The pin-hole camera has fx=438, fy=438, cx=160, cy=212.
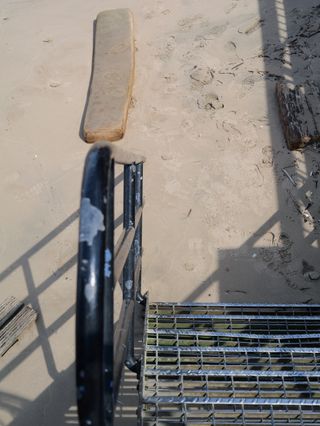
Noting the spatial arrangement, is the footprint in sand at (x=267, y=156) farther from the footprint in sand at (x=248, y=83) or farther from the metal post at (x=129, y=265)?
the metal post at (x=129, y=265)

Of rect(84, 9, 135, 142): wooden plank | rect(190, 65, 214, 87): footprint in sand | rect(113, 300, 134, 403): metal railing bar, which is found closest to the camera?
rect(113, 300, 134, 403): metal railing bar

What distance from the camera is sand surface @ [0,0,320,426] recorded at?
12.9 feet

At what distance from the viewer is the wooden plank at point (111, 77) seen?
5105 mm

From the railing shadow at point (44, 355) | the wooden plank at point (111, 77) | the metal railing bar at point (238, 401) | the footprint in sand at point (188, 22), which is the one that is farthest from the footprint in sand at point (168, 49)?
the metal railing bar at point (238, 401)

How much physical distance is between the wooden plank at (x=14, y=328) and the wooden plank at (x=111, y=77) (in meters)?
2.17

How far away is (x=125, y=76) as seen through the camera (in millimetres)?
5582

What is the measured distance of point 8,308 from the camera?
398 centimetres

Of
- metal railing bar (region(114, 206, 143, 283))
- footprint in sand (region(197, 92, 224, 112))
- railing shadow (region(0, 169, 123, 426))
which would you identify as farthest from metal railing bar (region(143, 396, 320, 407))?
footprint in sand (region(197, 92, 224, 112))

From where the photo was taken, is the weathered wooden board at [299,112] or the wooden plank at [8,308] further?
the weathered wooden board at [299,112]

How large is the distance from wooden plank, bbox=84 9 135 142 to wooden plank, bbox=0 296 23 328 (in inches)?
81.2

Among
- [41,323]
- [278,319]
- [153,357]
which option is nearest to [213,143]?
[278,319]

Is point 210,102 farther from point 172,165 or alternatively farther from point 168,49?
point 168,49

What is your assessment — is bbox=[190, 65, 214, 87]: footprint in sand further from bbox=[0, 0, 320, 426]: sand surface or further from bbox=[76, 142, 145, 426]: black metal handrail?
bbox=[76, 142, 145, 426]: black metal handrail

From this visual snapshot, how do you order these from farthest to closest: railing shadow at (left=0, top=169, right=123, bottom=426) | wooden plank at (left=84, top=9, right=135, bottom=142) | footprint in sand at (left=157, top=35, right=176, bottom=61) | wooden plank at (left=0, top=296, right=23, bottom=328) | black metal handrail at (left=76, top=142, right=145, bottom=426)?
footprint in sand at (left=157, top=35, right=176, bottom=61) → wooden plank at (left=84, top=9, right=135, bottom=142) → wooden plank at (left=0, top=296, right=23, bottom=328) → railing shadow at (left=0, top=169, right=123, bottom=426) → black metal handrail at (left=76, top=142, right=145, bottom=426)
